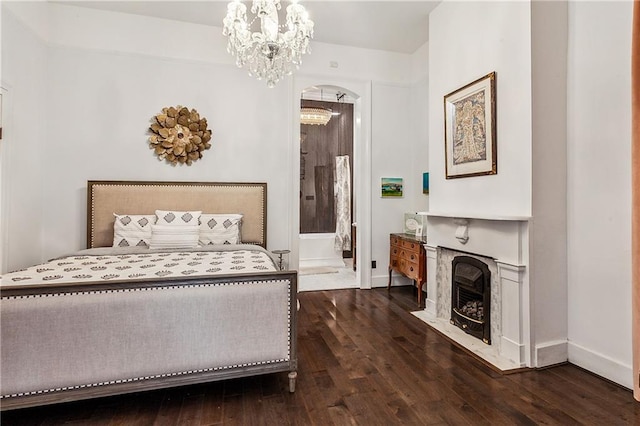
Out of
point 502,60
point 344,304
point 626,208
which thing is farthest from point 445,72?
point 344,304

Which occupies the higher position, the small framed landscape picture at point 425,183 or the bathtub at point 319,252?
the small framed landscape picture at point 425,183

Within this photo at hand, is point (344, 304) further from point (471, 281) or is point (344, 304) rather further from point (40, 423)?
point (40, 423)

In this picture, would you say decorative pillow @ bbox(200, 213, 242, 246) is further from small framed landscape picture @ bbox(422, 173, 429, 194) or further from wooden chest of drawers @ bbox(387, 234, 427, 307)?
small framed landscape picture @ bbox(422, 173, 429, 194)

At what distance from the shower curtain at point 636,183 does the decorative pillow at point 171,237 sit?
3.46 meters

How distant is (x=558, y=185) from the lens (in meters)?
2.52

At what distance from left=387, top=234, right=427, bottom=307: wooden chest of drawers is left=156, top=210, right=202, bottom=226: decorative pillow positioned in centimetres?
257

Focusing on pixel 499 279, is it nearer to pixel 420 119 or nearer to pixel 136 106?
pixel 420 119

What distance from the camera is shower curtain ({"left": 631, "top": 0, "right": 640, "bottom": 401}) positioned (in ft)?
6.37

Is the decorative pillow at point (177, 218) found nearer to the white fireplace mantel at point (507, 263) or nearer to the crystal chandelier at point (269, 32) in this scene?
the crystal chandelier at point (269, 32)

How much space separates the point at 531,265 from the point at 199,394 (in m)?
2.51

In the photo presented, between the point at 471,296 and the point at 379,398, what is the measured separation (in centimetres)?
153

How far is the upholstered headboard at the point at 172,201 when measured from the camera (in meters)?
3.69

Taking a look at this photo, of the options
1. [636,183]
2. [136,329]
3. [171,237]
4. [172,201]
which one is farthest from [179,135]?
[636,183]

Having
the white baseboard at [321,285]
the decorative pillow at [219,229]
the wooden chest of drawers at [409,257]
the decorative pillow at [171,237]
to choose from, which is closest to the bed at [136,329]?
the decorative pillow at [171,237]
